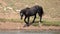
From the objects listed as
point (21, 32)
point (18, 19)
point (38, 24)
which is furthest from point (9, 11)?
point (21, 32)

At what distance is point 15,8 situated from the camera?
30.3 metres

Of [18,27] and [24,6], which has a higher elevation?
[24,6]

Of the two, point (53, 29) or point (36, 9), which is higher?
point (36, 9)

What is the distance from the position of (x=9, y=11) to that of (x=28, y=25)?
4799mm

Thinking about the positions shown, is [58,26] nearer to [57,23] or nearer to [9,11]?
[57,23]

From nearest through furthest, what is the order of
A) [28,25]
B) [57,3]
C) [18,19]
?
[28,25] → [18,19] → [57,3]

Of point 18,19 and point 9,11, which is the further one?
point 9,11

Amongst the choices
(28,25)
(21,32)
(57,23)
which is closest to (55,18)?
(57,23)

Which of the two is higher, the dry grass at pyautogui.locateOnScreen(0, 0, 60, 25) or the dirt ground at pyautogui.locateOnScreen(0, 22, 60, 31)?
the dry grass at pyautogui.locateOnScreen(0, 0, 60, 25)

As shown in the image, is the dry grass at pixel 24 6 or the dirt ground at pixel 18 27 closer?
the dirt ground at pixel 18 27

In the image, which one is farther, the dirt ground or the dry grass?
the dry grass

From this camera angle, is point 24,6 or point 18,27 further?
point 24,6

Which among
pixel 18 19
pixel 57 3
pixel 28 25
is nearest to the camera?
pixel 28 25

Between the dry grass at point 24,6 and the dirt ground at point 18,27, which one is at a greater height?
the dry grass at point 24,6
